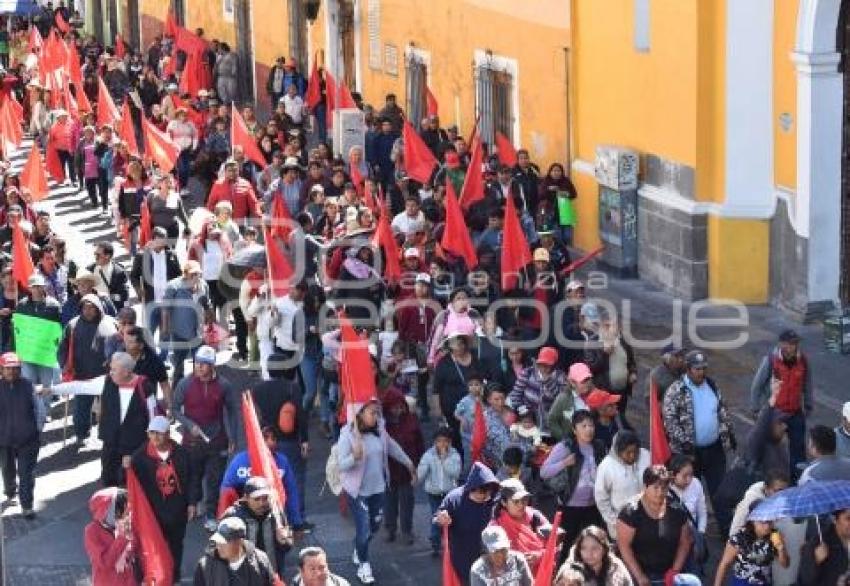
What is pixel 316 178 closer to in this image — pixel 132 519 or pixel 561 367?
pixel 561 367

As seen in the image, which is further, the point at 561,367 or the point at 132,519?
Result: the point at 561,367

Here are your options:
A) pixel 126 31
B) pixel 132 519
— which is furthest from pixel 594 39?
pixel 126 31

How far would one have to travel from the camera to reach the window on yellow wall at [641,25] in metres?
24.3

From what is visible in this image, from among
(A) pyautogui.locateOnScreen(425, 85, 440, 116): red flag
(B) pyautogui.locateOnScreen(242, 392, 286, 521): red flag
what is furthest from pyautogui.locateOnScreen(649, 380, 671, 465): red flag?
(A) pyautogui.locateOnScreen(425, 85, 440, 116): red flag

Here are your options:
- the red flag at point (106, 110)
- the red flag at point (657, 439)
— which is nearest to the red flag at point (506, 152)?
the red flag at point (106, 110)

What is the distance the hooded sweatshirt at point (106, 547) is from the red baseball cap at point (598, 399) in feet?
11.2

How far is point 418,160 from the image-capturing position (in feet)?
86.5

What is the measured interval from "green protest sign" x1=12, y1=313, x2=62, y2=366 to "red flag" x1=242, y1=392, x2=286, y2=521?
4829mm

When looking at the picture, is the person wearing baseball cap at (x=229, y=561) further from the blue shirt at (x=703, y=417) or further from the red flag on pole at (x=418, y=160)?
the red flag on pole at (x=418, y=160)

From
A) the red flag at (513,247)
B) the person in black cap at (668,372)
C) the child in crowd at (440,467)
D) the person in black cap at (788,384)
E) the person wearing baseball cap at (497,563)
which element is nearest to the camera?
the person wearing baseball cap at (497,563)

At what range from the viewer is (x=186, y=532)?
54.1ft

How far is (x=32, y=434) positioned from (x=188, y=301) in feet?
10.3

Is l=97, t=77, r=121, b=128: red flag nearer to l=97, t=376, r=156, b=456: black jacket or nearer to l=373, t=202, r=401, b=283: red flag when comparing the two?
l=373, t=202, r=401, b=283: red flag

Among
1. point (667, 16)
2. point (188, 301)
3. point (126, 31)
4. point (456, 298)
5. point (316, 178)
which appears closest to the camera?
point (456, 298)
